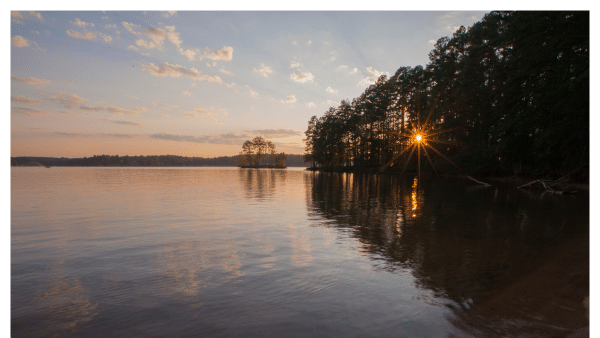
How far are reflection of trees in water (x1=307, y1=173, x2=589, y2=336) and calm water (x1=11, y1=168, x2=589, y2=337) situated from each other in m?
0.04

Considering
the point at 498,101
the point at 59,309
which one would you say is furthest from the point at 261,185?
the point at 498,101

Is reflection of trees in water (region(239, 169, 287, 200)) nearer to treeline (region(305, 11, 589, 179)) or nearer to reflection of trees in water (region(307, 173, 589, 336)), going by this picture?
reflection of trees in water (region(307, 173, 589, 336))

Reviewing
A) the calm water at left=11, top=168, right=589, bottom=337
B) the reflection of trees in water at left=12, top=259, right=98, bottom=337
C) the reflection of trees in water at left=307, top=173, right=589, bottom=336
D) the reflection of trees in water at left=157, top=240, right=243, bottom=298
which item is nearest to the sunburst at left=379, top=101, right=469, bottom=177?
the reflection of trees in water at left=307, top=173, right=589, bottom=336

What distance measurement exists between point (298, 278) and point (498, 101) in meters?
47.5

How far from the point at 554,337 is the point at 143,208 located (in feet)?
61.6

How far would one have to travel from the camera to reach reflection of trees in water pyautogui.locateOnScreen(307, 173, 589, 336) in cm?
532

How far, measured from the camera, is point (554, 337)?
462cm

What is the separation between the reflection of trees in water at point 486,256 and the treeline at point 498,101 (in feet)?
57.1

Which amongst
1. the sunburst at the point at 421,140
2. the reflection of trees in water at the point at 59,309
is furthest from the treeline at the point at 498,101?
the reflection of trees in water at the point at 59,309

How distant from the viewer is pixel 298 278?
22.8 feet

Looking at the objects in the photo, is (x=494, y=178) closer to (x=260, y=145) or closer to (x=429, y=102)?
(x=429, y=102)

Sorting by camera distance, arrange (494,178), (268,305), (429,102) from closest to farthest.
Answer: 1. (268,305)
2. (494,178)
3. (429,102)

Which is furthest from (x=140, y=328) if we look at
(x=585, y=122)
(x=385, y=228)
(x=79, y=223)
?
(x=585, y=122)

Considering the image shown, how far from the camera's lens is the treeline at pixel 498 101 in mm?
28922
